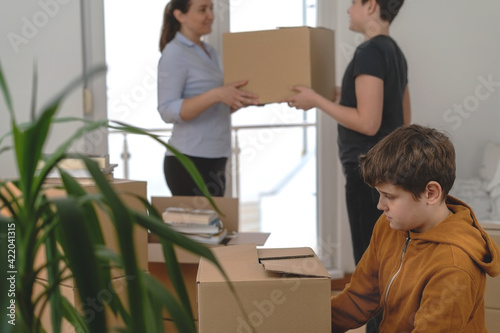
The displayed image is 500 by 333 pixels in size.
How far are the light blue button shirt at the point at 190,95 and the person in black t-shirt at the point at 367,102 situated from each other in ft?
1.68

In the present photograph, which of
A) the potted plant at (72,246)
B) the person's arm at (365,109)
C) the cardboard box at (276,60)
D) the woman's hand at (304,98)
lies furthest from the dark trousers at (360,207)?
the potted plant at (72,246)

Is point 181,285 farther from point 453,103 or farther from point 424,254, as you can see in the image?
point 453,103

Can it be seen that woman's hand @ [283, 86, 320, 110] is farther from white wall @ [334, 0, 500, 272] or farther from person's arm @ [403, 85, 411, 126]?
white wall @ [334, 0, 500, 272]

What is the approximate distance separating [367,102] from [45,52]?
4.83 feet

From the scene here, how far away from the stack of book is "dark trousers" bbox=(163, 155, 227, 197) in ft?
0.88

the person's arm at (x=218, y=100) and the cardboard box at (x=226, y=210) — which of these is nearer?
the cardboard box at (x=226, y=210)

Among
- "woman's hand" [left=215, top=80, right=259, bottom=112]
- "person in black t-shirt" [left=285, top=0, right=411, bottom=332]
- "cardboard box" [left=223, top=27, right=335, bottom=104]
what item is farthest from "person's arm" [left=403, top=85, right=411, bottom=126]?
"woman's hand" [left=215, top=80, right=259, bottom=112]

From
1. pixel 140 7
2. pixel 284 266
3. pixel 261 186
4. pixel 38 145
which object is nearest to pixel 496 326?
pixel 284 266

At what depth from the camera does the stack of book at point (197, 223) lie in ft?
6.87

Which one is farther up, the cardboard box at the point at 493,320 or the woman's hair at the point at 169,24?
the woman's hair at the point at 169,24

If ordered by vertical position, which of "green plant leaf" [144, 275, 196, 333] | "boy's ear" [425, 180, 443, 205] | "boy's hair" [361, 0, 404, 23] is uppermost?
"boy's hair" [361, 0, 404, 23]

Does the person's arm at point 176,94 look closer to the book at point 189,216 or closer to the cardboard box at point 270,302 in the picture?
the book at point 189,216

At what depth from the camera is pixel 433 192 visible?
1.33 meters

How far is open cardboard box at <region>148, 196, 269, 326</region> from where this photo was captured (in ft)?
6.21
